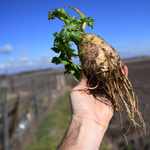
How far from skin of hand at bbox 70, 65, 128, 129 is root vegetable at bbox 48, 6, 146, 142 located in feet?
0.50

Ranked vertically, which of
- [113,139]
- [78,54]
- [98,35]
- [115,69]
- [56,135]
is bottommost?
[113,139]

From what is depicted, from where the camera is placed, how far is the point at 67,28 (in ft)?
9.95

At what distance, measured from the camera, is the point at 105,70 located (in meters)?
2.85

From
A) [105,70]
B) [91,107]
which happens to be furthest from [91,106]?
[105,70]

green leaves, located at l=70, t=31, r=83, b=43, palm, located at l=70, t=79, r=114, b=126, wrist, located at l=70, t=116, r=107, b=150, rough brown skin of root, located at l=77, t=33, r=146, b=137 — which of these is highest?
green leaves, located at l=70, t=31, r=83, b=43

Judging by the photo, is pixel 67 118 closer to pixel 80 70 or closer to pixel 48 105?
pixel 48 105

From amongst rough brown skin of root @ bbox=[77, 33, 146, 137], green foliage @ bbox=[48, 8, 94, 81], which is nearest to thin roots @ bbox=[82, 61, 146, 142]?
rough brown skin of root @ bbox=[77, 33, 146, 137]

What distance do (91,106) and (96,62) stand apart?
885 mm

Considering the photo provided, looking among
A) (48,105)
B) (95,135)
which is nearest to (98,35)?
(95,135)

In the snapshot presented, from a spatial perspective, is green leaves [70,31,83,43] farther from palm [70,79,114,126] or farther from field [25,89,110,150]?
field [25,89,110,150]

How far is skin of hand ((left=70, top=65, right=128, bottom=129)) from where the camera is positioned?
263cm

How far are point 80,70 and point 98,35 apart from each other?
0.93 metres

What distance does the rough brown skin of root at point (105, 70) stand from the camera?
287 centimetres

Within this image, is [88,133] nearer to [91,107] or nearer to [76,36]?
[91,107]
